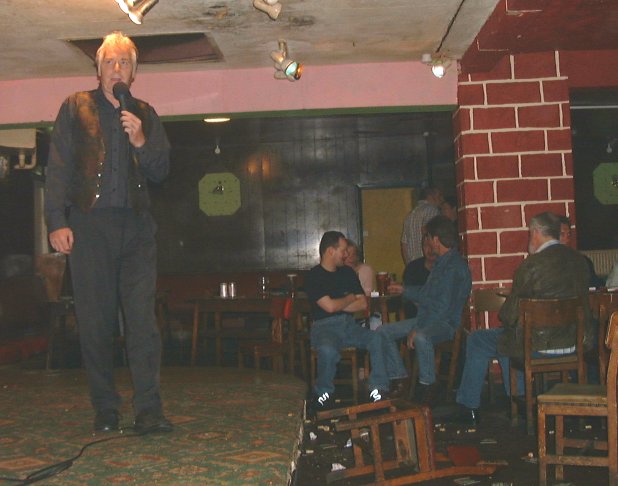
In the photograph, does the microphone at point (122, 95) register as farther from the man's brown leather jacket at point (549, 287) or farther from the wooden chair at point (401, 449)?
the man's brown leather jacket at point (549, 287)

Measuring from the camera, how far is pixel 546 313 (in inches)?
182

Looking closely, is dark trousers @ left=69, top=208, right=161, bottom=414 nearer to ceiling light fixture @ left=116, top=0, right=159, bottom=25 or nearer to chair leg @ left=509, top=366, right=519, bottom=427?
ceiling light fixture @ left=116, top=0, right=159, bottom=25

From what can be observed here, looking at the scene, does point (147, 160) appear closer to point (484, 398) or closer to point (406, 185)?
point (484, 398)

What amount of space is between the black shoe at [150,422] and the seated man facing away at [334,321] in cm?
237

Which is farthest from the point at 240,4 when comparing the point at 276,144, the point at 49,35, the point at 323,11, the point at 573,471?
the point at 276,144

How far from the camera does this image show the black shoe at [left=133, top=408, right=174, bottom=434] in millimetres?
3295

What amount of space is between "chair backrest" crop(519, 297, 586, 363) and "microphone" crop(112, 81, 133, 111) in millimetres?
2542

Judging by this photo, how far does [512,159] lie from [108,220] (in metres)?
3.66

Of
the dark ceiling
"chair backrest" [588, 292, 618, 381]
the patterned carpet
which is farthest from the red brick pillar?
the patterned carpet

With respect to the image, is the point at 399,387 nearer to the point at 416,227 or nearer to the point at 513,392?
the point at 513,392

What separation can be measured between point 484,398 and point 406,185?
21.5 ft

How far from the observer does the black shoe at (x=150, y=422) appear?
329cm

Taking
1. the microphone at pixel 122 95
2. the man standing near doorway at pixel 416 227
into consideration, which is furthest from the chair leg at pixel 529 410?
the man standing near doorway at pixel 416 227

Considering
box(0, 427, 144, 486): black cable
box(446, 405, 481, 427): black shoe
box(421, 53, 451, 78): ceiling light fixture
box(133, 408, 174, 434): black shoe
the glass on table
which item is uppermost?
box(421, 53, 451, 78): ceiling light fixture
